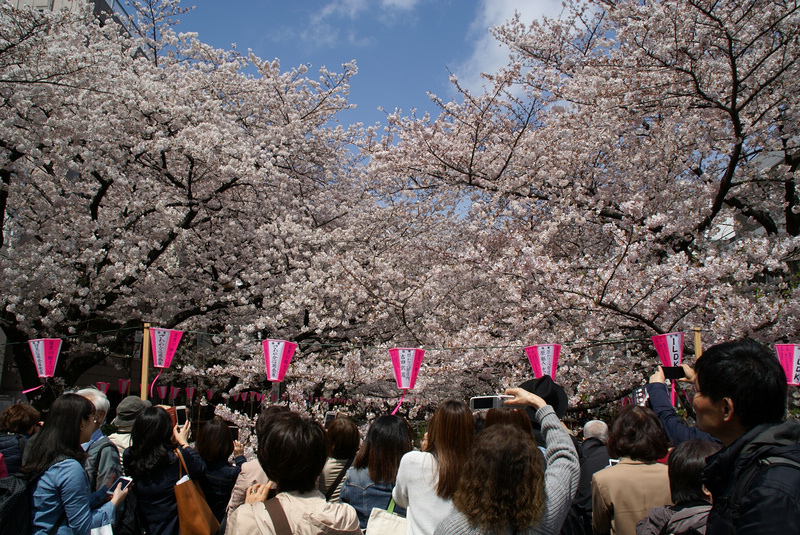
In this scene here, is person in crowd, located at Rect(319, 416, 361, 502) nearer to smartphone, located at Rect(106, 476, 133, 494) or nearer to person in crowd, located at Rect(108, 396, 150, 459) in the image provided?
smartphone, located at Rect(106, 476, 133, 494)

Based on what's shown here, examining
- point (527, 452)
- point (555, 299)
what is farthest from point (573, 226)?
point (527, 452)

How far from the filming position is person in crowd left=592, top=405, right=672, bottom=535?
9.16 ft

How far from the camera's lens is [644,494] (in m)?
2.81

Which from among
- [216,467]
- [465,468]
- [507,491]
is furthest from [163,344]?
[507,491]

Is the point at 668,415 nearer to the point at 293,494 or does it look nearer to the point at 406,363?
the point at 293,494

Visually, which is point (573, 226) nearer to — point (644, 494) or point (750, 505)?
point (644, 494)

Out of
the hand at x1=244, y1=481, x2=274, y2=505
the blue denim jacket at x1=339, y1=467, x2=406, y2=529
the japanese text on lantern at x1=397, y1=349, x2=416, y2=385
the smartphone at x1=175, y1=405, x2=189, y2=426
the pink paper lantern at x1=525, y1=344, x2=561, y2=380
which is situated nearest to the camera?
the hand at x1=244, y1=481, x2=274, y2=505

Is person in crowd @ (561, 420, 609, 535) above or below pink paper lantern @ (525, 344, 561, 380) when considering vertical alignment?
below

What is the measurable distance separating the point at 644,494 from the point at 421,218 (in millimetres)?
10197

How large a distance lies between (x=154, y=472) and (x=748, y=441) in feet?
10.00

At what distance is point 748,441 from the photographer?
1.55 metres

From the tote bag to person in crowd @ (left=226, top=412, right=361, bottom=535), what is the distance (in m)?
0.41

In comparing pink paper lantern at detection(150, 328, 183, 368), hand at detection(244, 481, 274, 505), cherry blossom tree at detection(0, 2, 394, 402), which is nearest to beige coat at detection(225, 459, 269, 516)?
hand at detection(244, 481, 274, 505)

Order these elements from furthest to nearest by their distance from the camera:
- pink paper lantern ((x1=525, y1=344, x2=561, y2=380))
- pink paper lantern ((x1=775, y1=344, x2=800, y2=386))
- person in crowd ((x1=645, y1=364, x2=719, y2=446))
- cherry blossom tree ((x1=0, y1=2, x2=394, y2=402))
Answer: cherry blossom tree ((x1=0, y1=2, x2=394, y2=402)) < pink paper lantern ((x1=525, y1=344, x2=561, y2=380)) < pink paper lantern ((x1=775, y1=344, x2=800, y2=386)) < person in crowd ((x1=645, y1=364, x2=719, y2=446))
